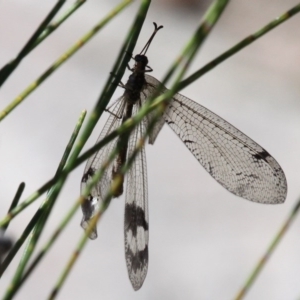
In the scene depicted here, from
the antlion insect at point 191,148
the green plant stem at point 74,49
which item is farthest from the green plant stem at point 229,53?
the antlion insect at point 191,148

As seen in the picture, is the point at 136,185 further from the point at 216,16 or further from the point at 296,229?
the point at 296,229

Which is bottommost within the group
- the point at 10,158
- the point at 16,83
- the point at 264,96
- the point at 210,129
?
the point at 10,158

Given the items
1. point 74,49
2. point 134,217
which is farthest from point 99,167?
point 74,49

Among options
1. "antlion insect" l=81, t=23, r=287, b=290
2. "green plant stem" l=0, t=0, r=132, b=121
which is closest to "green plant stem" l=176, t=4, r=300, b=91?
"green plant stem" l=0, t=0, r=132, b=121

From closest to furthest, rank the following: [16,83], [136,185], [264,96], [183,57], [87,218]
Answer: [183,57] < [87,218] < [136,185] < [16,83] < [264,96]

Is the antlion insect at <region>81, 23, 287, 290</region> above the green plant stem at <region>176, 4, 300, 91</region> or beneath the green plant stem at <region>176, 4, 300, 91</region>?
beneath

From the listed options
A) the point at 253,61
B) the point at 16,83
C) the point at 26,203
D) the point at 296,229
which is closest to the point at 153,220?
the point at 296,229

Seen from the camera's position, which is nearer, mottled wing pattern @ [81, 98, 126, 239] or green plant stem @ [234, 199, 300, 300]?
green plant stem @ [234, 199, 300, 300]

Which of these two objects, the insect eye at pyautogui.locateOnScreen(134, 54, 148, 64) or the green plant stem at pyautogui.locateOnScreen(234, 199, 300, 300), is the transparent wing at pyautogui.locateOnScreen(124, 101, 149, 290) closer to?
the insect eye at pyautogui.locateOnScreen(134, 54, 148, 64)

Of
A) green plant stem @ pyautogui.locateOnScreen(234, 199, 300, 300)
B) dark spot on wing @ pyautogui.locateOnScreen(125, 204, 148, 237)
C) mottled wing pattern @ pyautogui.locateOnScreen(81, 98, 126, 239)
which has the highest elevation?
green plant stem @ pyautogui.locateOnScreen(234, 199, 300, 300)
